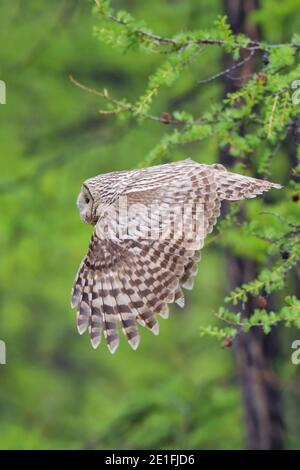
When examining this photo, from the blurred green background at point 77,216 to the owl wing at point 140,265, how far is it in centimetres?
176

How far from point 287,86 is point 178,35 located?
Result: 65 centimetres

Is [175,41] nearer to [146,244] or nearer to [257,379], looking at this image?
[146,244]

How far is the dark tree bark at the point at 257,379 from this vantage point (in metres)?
10.1

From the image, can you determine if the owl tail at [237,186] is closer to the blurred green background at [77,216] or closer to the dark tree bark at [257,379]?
the blurred green background at [77,216]

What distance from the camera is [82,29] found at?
1224 centimetres

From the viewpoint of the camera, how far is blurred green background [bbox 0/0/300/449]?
10445mm

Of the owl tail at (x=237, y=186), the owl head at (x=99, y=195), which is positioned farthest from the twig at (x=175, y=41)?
the owl head at (x=99, y=195)

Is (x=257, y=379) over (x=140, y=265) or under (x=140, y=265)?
over

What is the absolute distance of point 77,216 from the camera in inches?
436

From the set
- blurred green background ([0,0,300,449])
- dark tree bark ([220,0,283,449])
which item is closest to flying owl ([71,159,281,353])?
blurred green background ([0,0,300,449])

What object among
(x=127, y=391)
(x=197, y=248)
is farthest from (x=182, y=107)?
(x=127, y=391)

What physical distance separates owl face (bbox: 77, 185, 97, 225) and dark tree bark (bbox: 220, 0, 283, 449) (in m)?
2.98

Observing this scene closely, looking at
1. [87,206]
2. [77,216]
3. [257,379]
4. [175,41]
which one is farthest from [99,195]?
[77,216]

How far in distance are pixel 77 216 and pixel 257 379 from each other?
7.87 feet
